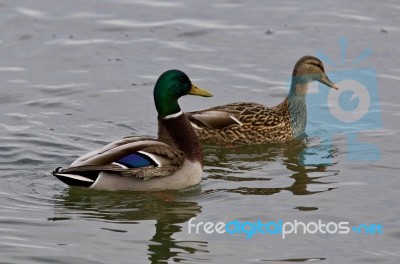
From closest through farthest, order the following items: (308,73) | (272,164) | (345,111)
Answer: (272,164), (308,73), (345,111)

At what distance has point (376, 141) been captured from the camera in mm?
13320

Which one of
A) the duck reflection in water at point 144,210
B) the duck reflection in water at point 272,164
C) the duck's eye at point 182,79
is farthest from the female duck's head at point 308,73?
the duck reflection in water at point 144,210

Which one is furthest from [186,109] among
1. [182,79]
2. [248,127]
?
[182,79]

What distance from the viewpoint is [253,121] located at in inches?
542

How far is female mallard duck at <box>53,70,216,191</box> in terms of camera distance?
11.0 meters

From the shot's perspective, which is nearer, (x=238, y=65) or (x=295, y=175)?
(x=295, y=175)

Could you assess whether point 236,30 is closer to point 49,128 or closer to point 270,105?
point 270,105

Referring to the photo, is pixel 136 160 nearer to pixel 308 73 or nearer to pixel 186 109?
pixel 186 109

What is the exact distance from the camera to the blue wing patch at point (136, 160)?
11.2m

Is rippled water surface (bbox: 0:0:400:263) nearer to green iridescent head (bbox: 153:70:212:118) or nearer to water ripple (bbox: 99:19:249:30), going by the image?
water ripple (bbox: 99:19:249:30)

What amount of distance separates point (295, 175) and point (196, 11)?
648cm

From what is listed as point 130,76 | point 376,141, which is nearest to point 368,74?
point 376,141

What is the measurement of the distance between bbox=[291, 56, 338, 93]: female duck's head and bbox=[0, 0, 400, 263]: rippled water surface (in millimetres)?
599

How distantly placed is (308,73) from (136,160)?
396cm
